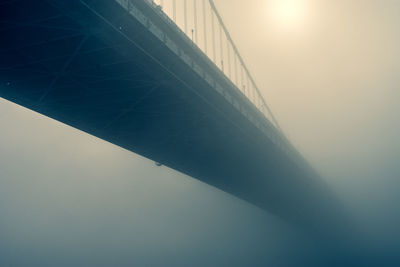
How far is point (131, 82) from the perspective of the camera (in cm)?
1281

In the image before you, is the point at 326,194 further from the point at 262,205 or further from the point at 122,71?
the point at 122,71

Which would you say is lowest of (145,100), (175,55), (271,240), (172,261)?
(172,261)

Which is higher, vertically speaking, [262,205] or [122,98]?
[122,98]

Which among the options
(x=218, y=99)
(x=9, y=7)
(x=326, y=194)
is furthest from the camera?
(x=326, y=194)

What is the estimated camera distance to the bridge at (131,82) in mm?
9414

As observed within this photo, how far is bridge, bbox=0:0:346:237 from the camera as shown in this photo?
941cm

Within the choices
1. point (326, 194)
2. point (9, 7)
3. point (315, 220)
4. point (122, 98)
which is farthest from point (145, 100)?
point (315, 220)

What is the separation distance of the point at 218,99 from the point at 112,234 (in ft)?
143

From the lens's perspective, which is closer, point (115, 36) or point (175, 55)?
point (115, 36)

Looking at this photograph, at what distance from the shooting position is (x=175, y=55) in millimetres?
12102

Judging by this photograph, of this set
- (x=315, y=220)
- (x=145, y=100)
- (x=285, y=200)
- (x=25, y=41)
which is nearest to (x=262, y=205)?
(x=285, y=200)

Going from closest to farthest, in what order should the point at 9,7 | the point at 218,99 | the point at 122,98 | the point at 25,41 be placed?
the point at 9,7, the point at 25,41, the point at 122,98, the point at 218,99

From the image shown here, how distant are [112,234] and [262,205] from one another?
25569mm

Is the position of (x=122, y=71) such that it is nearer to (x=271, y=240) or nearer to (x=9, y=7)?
(x=9, y=7)
